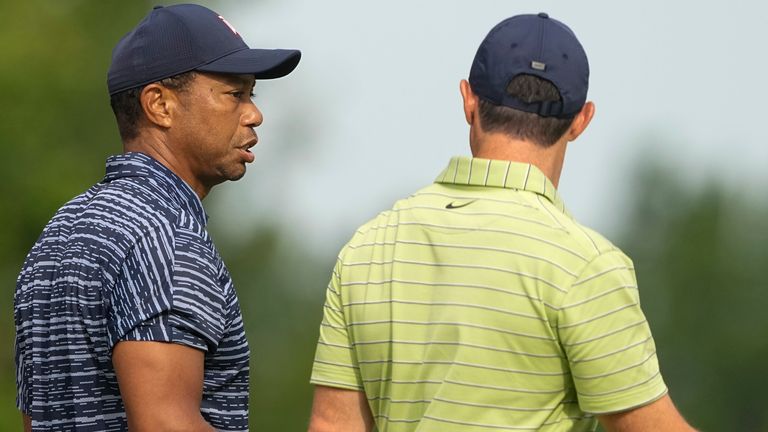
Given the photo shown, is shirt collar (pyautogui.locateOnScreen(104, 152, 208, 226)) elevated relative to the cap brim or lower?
lower

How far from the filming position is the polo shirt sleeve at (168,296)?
10.4 ft

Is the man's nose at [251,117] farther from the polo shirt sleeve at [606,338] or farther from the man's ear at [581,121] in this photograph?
the polo shirt sleeve at [606,338]

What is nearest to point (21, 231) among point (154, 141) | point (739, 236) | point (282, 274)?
point (154, 141)

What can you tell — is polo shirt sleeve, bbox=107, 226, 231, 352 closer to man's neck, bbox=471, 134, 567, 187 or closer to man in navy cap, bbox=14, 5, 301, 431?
man in navy cap, bbox=14, 5, 301, 431

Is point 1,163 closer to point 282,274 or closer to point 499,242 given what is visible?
point 499,242

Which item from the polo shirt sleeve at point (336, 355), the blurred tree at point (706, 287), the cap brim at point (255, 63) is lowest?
the blurred tree at point (706, 287)

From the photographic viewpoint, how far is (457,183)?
327 cm

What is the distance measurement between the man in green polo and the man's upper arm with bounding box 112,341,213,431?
0.35 m

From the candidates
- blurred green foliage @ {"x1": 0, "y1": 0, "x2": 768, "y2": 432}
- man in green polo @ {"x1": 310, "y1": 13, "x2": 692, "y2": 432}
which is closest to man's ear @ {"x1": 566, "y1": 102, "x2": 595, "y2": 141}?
man in green polo @ {"x1": 310, "y1": 13, "x2": 692, "y2": 432}

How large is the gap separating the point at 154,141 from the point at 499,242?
3.39 feet

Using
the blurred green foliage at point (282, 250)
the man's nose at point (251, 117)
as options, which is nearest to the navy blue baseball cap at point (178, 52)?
the man's nose at point (251, 117)

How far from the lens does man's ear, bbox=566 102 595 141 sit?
325 cm

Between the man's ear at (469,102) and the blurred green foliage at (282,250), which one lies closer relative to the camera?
the man's ear at (469,102)

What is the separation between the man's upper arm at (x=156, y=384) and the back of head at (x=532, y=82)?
898 millimetres
